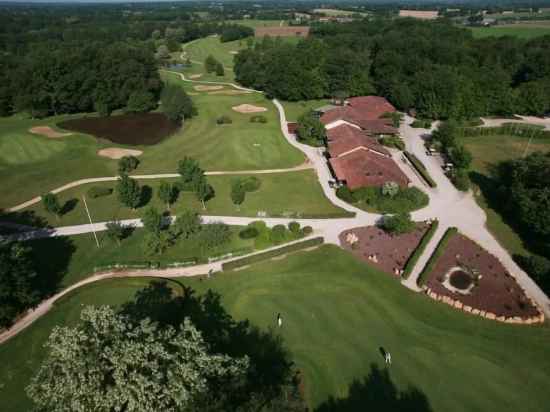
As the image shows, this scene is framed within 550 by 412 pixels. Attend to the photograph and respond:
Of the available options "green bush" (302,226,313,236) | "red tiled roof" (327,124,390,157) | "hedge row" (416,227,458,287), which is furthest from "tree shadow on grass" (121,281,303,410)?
"red tiled roof" (327,124,390,157)

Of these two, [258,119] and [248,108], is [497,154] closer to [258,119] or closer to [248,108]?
[258,119]

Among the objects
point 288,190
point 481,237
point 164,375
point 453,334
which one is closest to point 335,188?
point 288,190

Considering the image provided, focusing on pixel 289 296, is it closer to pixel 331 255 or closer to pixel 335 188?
pixel 331 255

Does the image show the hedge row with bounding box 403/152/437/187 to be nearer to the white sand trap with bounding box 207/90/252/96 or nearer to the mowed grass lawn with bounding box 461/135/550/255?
the mowed grass lawn with bounding box 461/135/550/255

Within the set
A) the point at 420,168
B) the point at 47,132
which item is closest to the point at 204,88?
the point at 47,132

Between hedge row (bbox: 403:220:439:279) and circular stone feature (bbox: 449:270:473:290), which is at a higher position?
hedge row (bbox: 403:220:439:279)
